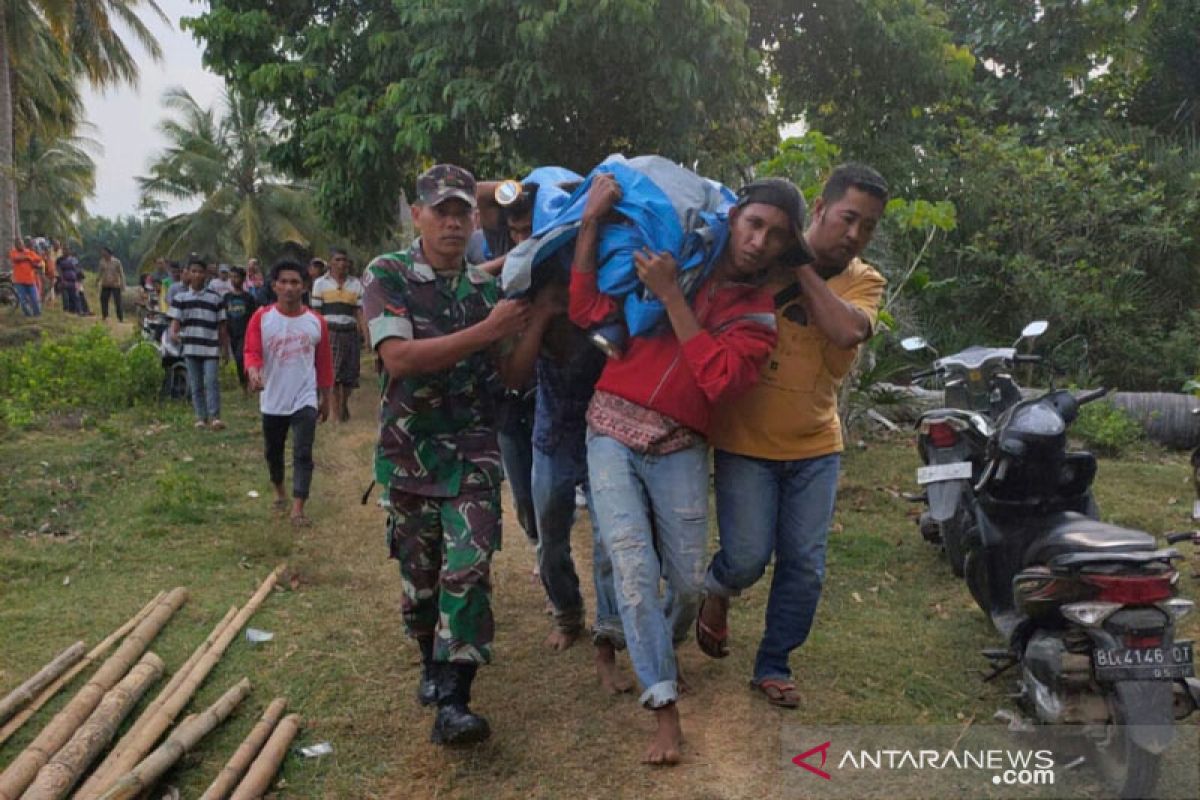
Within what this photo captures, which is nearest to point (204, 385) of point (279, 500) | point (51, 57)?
point (279, 500)

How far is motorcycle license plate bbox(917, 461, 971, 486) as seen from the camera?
13.5 ft

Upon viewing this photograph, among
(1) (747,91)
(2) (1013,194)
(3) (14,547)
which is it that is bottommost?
(3) (14,547)

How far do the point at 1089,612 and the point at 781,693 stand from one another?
110 cm

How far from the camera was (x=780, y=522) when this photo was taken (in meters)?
3.35

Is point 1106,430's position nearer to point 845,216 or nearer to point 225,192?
point 845,216

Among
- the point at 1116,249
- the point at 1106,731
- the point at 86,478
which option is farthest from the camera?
the point at 1116,249

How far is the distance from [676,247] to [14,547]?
520 cm

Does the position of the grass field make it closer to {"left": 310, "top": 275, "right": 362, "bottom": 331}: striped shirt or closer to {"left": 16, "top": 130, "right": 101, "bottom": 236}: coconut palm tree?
{"left": 310, "top": 275, "right": 362, "bottom": 331}: striped shirt

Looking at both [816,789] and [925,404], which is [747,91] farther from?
[816,789]

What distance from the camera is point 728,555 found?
3328 mm

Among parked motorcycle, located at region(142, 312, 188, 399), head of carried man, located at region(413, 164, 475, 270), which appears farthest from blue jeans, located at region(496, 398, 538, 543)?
parked motorcycle, located at region(142, 312, 188, 399)

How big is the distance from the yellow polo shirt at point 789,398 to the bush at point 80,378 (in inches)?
366

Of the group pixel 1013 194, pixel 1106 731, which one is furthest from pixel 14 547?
pixel 1013 194

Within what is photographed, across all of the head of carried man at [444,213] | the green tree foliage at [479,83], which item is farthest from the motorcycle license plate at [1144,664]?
Result: the green tree foliage at [479,83]
